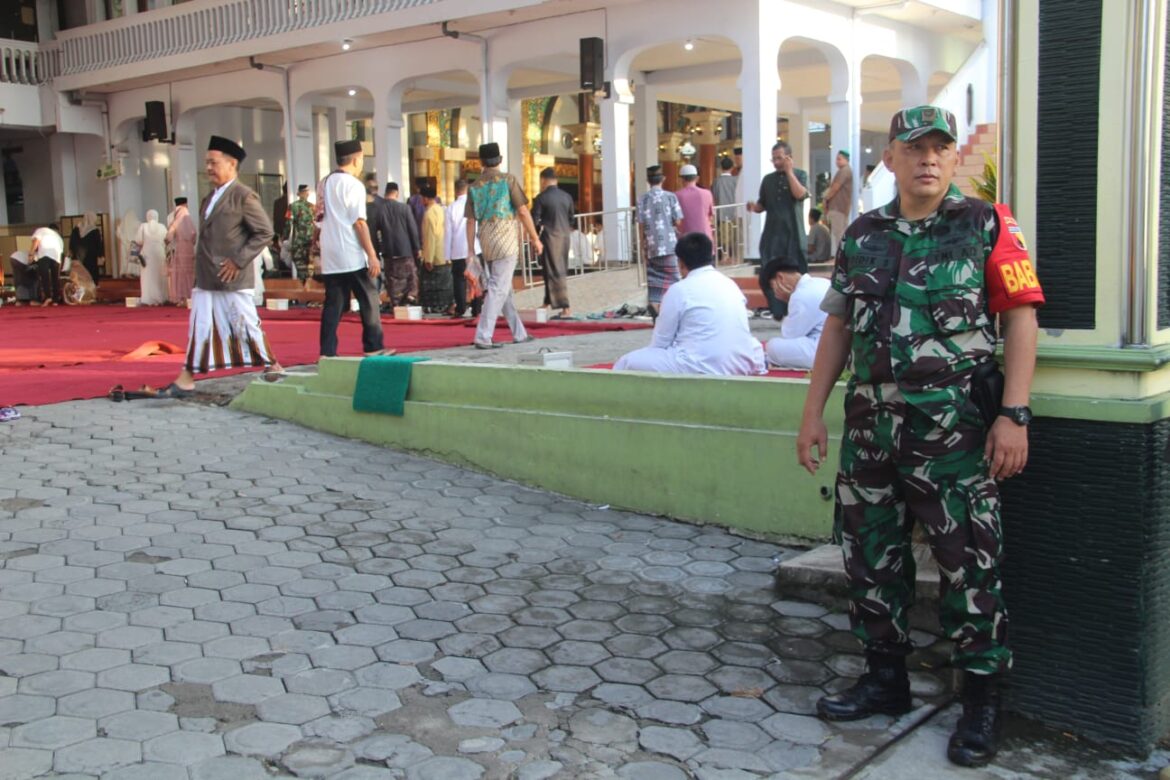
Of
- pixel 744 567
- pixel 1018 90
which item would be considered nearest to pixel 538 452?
pixel 744 567

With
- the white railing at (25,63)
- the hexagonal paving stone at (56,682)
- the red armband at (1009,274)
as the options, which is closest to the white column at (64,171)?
the white railing at (25,63)

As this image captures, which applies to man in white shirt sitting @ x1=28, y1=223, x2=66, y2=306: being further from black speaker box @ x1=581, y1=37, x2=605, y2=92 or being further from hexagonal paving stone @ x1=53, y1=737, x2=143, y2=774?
hexagonal paving stone @ x1=53, y1=737, x2=143, y2=774

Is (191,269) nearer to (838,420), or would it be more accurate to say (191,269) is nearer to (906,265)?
(838,420)

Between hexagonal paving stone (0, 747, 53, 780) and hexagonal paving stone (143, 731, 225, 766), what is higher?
hexagonal paving stone (0, 747, 53, 780)

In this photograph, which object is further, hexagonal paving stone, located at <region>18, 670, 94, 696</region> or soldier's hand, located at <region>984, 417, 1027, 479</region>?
hexagonal paving stone, located at <region>18, 670, 94, 696</region>

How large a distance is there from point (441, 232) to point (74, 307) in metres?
7.96

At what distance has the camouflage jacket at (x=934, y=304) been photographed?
2.61 m

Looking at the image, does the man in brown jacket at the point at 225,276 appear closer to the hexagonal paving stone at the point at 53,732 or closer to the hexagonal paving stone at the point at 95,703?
the hexagonal paving stone at the point at 95,703

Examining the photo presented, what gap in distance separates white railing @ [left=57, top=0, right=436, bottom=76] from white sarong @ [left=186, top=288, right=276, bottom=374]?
9.44 metres

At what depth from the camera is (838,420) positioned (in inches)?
169

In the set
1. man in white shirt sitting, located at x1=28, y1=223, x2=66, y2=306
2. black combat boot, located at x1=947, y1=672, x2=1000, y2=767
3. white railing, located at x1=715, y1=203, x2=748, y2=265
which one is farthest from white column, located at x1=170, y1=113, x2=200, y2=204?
black combat boot, located at x1=947, y1=672, x2=1000, y2=767

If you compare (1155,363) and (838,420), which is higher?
(1155,363)

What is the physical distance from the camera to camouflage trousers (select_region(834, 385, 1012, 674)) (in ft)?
8.71

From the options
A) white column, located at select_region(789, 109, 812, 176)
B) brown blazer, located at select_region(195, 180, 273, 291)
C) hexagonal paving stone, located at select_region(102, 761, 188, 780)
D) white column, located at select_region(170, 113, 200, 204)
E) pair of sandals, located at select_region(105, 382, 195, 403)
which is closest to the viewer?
hexagonal paving stone, located at select_region(102, 761, 188, 780)
